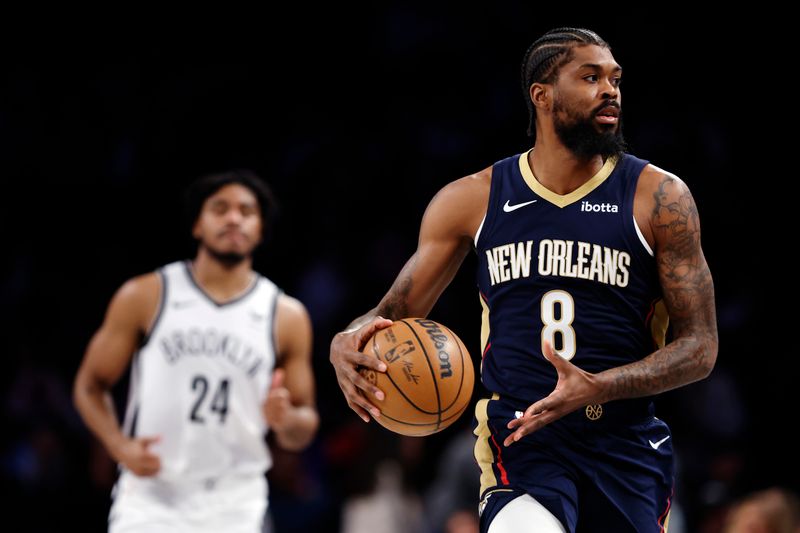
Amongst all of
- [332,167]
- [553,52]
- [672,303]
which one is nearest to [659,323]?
[672,303]

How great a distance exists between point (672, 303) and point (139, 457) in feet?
9.20

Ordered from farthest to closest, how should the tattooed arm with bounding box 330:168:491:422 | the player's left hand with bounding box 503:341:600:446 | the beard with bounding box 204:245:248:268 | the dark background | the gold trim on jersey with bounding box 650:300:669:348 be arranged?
the dark background
the beard with bounding box 204:245:248:268
the tattooed arm with bounding box 330:168:491:422
the gold trim on jersey with bounding box 650:300:669:348
the player's left hand with bounding box 503:341:600:446

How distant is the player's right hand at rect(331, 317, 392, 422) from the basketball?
20mm

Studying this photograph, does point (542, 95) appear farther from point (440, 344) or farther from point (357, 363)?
point (357, 363)

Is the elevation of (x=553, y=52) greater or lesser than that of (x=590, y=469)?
greater

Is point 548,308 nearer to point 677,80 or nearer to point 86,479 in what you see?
point 86,479

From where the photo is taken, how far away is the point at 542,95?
147 inches

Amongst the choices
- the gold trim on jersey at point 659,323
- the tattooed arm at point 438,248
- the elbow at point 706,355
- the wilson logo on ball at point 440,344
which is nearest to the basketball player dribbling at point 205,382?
the tattooed arm at point 438,248

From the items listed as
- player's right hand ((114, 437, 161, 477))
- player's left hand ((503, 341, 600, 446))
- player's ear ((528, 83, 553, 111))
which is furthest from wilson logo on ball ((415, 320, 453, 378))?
player's right hand ((114, 437, 161, 477))

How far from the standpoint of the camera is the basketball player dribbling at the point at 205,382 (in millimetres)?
5355

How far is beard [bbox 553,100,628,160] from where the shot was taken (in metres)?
3.60

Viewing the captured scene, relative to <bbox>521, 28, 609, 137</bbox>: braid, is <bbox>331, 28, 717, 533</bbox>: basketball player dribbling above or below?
below

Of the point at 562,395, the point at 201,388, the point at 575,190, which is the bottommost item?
the point at 562,395
